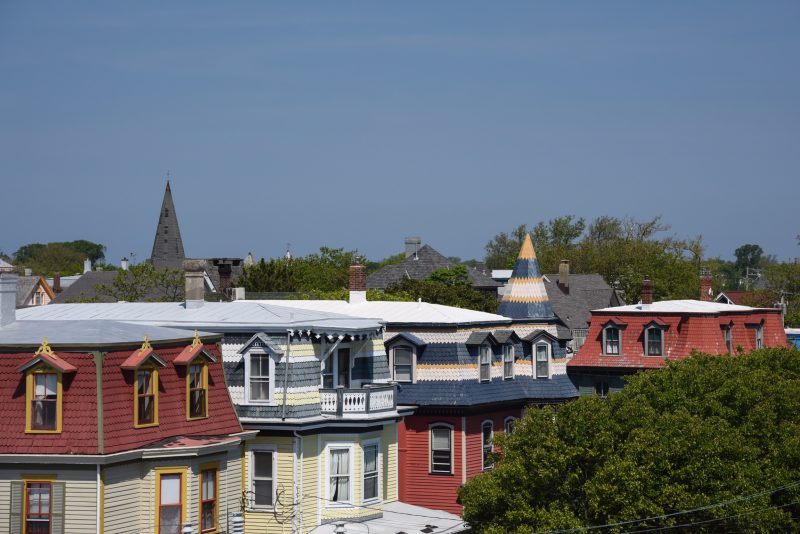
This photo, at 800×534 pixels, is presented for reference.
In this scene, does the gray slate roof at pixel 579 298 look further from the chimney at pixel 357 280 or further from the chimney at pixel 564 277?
the chimney at pixel 357 280

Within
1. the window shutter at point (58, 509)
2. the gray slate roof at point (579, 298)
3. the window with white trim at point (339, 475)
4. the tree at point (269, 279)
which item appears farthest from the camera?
the gray slate roof at point (579, 298)

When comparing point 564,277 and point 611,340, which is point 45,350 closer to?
point 611,340

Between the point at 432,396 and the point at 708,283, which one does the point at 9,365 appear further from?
the point at 708,283

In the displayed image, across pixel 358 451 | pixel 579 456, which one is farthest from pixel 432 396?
pixel 579 456

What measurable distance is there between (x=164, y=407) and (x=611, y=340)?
109 ft

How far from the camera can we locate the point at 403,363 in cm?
4788

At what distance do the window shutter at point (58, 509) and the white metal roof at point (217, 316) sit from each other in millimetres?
7953

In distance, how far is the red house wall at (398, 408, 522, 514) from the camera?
156ft

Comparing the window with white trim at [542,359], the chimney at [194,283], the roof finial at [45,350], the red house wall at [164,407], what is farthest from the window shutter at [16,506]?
the window with white trim at [542,359]

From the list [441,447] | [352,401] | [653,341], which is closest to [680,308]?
[653,341]

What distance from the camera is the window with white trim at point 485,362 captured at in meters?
48.2

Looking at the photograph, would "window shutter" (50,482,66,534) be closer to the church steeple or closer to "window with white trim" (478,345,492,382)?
"window with white trim" (478,345,492,382)

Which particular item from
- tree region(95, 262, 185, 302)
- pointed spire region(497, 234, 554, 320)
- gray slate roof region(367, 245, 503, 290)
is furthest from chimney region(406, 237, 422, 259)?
pointed spire region(497, 234, 554, 320)

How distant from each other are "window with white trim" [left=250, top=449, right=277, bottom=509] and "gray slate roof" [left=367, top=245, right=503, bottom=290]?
211 ft
